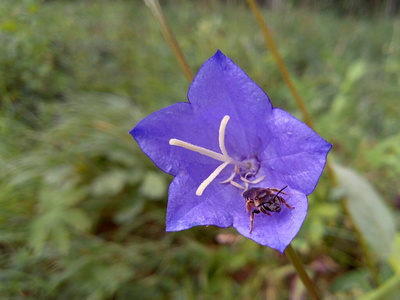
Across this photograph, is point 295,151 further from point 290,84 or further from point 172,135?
point 290,84

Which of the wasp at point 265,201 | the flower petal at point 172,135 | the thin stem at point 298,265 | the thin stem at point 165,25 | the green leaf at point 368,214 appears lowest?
the green leaf at point 368,214

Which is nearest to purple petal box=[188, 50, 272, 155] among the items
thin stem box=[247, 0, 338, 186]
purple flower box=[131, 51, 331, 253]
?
purple flower box=[131, 51, 331, 253]

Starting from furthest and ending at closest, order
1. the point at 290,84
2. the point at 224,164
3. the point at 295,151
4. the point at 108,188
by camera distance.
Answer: the point at 108,188
the point at 290,84
the point at 224,164
the point at 295,151

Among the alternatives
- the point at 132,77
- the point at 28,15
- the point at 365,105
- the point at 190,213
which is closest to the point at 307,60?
the point at 365,105

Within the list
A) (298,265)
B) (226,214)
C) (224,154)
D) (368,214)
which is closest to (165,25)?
(224,154)

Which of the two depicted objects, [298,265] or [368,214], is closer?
[298,265]

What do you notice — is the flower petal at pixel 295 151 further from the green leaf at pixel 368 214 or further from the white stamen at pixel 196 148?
the green leaf at pixel 368 214

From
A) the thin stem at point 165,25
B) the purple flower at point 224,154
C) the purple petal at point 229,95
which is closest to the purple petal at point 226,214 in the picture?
the purple flower at point 224,154

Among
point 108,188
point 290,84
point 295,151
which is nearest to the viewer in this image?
point 295,151
